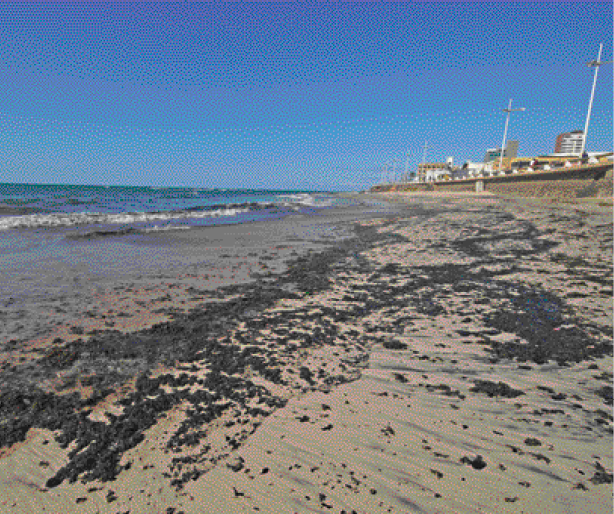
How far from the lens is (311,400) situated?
3.16 metres

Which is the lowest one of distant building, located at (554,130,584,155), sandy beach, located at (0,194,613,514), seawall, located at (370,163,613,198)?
sandy beach, located at (0,194,613,514)

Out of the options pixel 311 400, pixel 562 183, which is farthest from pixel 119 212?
pixel 562 183

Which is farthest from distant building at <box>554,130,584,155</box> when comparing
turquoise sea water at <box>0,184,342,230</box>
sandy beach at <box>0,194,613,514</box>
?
sandy beach at <box>0,194,613,514</box>

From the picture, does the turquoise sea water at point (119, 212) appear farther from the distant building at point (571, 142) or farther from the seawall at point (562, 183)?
the distant building at point (571, 142)

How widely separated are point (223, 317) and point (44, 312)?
301 centimetres

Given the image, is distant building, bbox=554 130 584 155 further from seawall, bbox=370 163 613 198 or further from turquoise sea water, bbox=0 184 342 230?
turquoise sea water, bbox=0 184 342 230

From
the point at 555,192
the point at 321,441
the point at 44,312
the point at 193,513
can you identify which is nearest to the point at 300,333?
the point at 321,441

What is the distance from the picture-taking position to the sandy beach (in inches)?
86.7

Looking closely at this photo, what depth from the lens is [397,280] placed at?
743cm

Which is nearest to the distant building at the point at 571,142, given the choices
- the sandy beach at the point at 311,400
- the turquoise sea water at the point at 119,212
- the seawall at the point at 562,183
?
the seawall at the point at 562,183

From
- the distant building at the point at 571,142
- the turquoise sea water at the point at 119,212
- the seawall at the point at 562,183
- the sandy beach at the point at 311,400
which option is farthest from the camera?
the distant building at the point at 571,142

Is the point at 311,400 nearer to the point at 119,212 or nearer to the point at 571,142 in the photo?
the point at 119,212

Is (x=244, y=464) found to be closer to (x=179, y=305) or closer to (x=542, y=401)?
(x=542, y=401)

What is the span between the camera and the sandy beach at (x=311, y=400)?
7.22 feet
